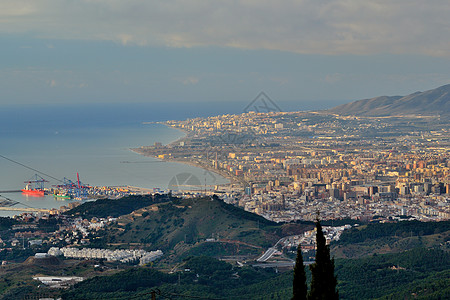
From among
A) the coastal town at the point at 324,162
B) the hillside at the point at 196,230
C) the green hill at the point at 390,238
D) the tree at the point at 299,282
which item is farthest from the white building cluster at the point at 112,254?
the tree at the point at 299,282

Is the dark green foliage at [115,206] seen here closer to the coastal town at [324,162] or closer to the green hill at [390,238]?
the coastal town at [324,162]

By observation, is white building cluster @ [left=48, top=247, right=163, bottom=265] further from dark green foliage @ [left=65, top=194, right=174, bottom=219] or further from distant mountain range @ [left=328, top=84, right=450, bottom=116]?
distant mountain range @ [left=328, top=84, right=450, bottom=116]

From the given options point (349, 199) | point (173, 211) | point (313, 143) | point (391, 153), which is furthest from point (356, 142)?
point (173, 211)

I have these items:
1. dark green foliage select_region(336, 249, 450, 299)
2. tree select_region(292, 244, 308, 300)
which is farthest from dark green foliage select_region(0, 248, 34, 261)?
tree select_region(292, 244, 308, 300)

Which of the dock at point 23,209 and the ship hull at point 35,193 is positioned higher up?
the ship hull at point 35,193

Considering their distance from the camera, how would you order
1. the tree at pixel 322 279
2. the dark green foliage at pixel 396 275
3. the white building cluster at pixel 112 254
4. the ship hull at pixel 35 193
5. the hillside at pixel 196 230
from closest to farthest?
the tree at pixel 322 279, the dark green foliage at pixel 396 275, the white building cluster at pixel 112 254, the hillside at pixel 196 230, the ship hull at pixel 35 193

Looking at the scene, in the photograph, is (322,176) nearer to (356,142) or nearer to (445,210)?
(445,210)
